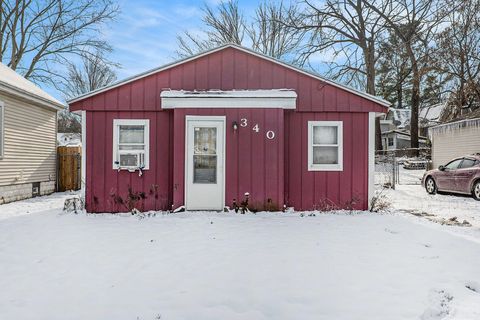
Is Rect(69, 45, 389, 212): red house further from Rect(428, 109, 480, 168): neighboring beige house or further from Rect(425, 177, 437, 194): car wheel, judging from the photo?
Rect(428, 109, 480, 168): neighboring beige house

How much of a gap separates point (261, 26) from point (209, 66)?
68.0 feet

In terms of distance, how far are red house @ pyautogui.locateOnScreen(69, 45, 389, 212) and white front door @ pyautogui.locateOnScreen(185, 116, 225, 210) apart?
2 centimetres

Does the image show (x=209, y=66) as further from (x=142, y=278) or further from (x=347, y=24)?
(x=347, y=24)


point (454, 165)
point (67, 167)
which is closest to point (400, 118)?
point (454, 165)

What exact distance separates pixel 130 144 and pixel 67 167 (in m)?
6.89

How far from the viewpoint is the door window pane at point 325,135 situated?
8.43 metres

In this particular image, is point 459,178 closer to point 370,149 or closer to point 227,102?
point 370,149

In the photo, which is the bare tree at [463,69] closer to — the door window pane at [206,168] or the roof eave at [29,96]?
the door window pane at [206,168]

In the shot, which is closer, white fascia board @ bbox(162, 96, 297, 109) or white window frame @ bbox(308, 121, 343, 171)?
white fascia board @ bbox(162, 96, 297, 109)

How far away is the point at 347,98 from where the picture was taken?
832 centimetres

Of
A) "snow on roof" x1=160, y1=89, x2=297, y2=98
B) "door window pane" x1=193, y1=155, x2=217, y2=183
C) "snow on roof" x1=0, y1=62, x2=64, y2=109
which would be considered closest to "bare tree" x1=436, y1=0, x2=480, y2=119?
"snow on roof" x1=160, y1=89, x2=297, y2=98

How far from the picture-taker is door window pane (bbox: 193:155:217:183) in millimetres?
8070

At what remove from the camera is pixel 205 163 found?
26.6ft

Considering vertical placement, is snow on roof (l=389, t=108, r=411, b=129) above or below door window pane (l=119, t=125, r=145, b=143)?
above
